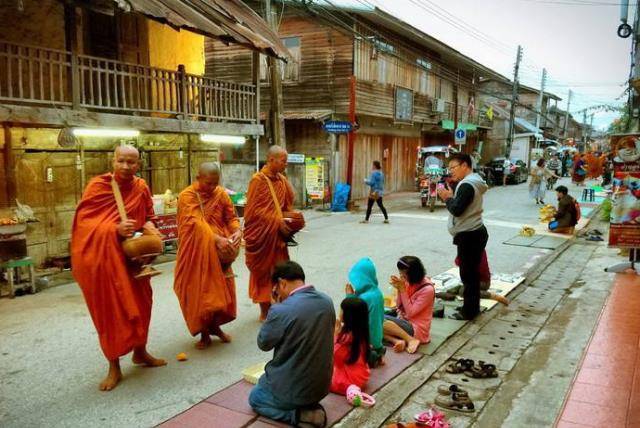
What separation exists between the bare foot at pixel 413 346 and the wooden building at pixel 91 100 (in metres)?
5.70

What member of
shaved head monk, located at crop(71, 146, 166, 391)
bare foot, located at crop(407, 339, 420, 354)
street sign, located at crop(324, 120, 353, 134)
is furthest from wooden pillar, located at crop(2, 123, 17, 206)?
street sign, located at crop(324, 120, 353, 134)

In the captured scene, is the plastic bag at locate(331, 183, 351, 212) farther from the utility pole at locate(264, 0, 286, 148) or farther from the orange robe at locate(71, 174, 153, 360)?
the orange robe at locate(71, 174, 153, 360)

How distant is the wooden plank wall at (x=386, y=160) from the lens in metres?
19.8

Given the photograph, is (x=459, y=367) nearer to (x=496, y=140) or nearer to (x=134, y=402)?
(x=134, y=402)

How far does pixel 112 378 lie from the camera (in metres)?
4.31

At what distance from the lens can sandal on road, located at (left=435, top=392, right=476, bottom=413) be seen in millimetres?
4012

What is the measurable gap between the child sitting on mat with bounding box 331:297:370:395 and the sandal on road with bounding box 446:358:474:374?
0.98 metres

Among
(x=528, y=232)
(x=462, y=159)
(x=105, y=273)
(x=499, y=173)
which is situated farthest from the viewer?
(x=499, y=173)

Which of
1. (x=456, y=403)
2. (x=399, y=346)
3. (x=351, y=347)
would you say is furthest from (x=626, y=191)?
(x=351, y=347)

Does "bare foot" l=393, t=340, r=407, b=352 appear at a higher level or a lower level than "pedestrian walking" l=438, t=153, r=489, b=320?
lower

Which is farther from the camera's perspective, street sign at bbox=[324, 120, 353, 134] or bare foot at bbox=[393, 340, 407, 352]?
street sign at bbox=[324, 120, 353, 134]

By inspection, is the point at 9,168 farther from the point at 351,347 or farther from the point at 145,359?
the point at 351,347

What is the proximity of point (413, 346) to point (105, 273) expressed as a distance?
293 cm

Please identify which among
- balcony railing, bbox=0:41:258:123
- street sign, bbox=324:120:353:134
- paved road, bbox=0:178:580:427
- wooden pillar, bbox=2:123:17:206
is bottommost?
paved road, bbox=0:178:580:427
